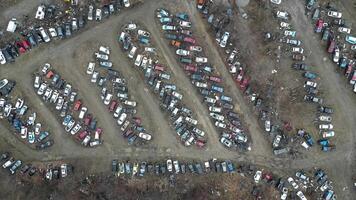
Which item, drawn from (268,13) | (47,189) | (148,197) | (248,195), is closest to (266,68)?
(268,13)

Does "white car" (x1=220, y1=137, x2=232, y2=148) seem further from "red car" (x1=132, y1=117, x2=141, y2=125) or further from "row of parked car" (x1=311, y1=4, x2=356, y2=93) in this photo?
"row of parked car" (x1=311, y1=4, x2=356, y2=93)

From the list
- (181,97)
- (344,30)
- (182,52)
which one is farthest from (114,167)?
(344,30)

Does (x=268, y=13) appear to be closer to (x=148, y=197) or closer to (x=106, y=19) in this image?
(x=106, y=19)

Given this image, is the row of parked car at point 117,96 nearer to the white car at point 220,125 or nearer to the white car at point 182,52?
the white car at point 182,52

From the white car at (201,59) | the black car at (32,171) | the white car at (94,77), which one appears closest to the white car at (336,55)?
the white car at (201,59)

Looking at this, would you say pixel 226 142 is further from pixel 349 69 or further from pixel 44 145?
pixel 44 145
